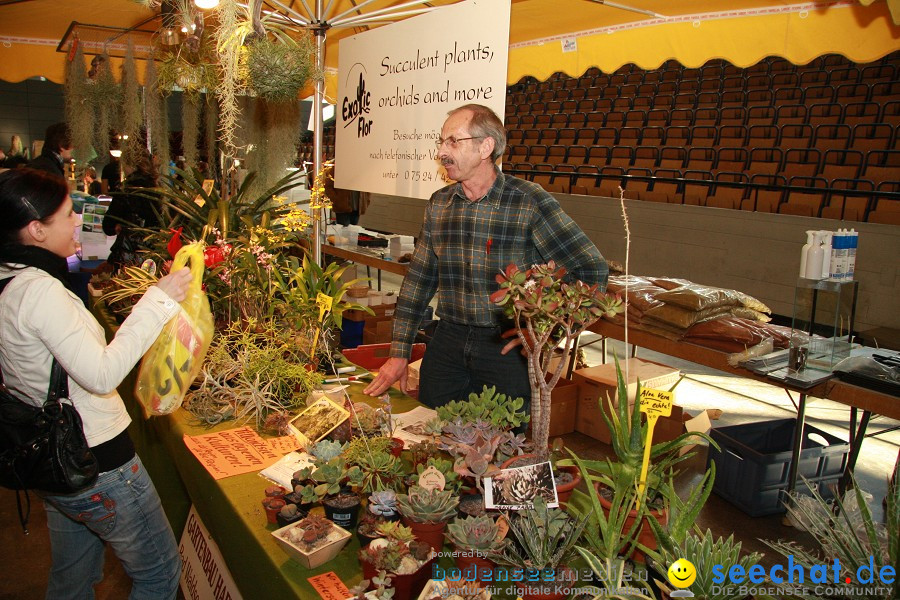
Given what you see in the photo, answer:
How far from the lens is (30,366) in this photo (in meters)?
1.45

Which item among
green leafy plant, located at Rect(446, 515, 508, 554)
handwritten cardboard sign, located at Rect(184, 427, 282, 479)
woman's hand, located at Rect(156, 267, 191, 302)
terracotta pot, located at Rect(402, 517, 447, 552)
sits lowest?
handwritten cardboard sign, located at Rect(184, 427, 282, 479)

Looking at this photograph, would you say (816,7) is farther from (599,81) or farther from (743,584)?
(599,81)

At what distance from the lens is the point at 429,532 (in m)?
1.21

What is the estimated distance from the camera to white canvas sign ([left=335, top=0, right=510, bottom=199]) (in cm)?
212

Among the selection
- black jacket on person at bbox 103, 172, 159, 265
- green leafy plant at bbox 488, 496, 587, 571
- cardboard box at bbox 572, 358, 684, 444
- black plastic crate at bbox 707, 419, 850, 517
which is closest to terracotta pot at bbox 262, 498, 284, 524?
green leafy plant at bbox 488, 496, 587, 571

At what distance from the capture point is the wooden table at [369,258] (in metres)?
4.70

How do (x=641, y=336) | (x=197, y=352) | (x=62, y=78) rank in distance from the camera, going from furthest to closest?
(x=62, y=78), (x=641, y=336), (x=197, y=352)

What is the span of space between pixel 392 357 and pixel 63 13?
3740 mm

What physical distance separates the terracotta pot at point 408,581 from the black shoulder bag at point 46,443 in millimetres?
765

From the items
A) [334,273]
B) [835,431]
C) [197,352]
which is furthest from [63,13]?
[835,431]

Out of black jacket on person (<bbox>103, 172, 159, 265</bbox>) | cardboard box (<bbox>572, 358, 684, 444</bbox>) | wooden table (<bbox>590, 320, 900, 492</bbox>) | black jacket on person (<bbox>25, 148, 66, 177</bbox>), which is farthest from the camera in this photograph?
black jacket on person (<bbox>25, 148, 66, 177</bbox>)

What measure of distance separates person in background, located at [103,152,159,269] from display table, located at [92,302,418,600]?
1720mm

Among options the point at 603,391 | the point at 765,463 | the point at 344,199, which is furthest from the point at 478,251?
the point at 344,199

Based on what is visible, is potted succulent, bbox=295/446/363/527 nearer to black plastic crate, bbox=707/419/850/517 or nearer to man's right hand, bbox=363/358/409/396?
man's right hand, bbox=363/358/409/396
